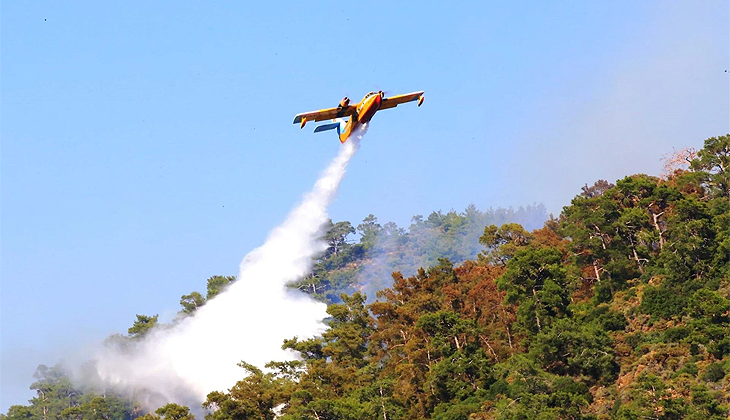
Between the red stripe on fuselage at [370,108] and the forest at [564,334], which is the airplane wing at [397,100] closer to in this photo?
the red stripe on fuselage at [370,108]

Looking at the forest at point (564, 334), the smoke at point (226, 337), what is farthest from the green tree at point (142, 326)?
the forest at point (564, 334)

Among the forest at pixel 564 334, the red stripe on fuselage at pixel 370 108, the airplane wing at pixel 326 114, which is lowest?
the forest at pixel 564 334

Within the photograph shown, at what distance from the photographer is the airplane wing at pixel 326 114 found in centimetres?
7006

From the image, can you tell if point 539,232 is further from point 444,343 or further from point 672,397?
point 672,397

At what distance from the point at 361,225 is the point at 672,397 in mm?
127744

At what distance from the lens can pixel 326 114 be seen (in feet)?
231

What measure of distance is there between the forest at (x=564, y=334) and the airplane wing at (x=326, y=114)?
12807mm

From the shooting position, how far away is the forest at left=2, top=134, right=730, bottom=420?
196ft

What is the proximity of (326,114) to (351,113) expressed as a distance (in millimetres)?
1518

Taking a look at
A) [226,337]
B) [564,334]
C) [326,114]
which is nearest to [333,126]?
[326,114]

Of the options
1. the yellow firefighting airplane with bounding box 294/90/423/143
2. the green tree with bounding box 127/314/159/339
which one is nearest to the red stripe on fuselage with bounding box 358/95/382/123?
the yellow firefighting airplane with bounding box 294/90/423/143

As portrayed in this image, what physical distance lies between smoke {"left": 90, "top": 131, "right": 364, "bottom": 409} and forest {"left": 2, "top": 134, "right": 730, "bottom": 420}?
55.7 ft

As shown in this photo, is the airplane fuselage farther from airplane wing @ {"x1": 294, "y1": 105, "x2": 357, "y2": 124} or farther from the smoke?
the smoke

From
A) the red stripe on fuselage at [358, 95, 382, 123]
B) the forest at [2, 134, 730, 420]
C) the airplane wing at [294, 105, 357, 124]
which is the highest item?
the airplane wing at [294, 105, 357, 124]
